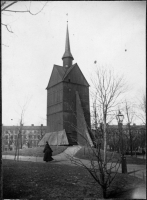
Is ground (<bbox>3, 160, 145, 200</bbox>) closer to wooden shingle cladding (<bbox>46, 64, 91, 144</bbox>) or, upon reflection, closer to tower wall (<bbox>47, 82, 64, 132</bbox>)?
wooden shingle cladding (<bbox>46, 64, 91, 144</bbox>)

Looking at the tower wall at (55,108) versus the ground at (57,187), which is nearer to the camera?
the ground at (57,187)

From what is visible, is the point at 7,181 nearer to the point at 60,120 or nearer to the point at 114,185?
the point at 114,185

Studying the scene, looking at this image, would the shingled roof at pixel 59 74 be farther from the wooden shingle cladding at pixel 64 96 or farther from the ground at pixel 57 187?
the ground at pixel 57 187

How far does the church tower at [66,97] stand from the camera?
2767cm

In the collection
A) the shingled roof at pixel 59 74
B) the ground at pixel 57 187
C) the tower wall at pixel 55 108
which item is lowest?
the ground at pixel 57 187

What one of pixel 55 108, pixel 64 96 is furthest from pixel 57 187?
pixel 55 108

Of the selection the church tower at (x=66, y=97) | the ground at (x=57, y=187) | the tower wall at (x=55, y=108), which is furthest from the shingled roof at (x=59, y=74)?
the ground at (x=57, y=187)

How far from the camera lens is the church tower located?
27672mm

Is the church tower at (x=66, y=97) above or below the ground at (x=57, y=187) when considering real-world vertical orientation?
above

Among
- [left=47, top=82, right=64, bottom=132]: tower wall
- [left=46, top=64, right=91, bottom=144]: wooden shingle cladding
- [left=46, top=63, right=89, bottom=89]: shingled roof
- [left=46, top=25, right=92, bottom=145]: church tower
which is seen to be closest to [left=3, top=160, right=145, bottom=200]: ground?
[left=46, top=25, right=92, bottom=145]: church tower

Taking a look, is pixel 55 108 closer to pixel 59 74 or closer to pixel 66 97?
pixel 66 97

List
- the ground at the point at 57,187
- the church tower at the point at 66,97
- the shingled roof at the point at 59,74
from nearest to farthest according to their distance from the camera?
the ground at the point at 57,187
the church tower at the point at 66,97
the shingled roof at the point at 59,74

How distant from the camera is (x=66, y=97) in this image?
28312 millimetres

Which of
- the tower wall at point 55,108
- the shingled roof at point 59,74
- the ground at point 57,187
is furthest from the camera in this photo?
the shingled roof at point 59,74
